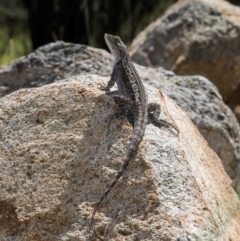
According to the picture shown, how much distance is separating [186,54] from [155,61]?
40 cm

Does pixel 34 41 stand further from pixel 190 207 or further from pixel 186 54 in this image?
pixel 190 207

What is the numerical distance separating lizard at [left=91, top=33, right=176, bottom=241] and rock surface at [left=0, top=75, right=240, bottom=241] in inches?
1.8

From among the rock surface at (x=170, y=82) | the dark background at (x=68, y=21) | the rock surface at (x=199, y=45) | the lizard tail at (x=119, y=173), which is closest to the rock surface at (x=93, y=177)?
the lizard tail at (x=119, y=173)

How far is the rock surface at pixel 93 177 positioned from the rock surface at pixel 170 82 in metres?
1.88

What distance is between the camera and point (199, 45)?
29.5 feet

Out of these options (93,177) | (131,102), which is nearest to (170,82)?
(131,102)

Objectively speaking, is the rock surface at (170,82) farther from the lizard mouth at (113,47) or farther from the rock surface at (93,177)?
the rock surface at (93,177)

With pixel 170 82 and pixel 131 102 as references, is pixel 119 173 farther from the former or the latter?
pixel 170 82

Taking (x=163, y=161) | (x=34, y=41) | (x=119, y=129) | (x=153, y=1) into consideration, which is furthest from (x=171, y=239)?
(x=153, y=1)

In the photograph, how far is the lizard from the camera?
13.4 feet

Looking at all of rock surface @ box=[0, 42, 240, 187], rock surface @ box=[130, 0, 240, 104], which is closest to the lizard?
rock surface @ box=[0, 42, 240, 187]

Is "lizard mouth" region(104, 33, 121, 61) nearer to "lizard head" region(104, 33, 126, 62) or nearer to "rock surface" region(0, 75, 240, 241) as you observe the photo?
"lizard head" region(104, 33, 126, 62)

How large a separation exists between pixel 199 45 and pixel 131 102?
4536 millimetres

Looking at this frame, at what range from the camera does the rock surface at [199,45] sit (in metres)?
9.02
